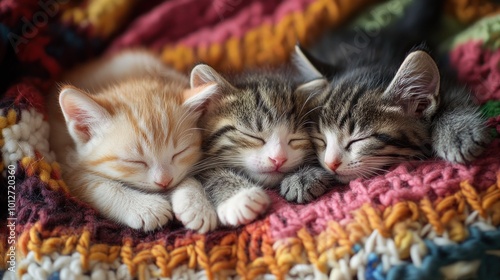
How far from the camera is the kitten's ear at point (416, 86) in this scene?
1125mm

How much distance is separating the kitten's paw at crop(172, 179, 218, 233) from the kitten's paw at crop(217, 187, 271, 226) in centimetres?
3

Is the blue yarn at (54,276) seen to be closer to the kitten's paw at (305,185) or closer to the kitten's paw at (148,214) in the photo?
the kitten's paw at (148,214)

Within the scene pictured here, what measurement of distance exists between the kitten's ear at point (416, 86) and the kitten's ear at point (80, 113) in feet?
2.48

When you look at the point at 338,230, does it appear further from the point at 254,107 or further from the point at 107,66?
the point at 107,66

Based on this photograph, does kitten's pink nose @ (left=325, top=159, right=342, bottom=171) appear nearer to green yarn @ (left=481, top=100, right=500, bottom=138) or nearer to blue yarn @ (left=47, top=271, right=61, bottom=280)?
green yarn @ (left=481, top=100, right=500, bottom=138)

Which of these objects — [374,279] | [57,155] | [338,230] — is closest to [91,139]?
[57,155]

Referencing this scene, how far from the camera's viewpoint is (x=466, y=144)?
3.41 feet

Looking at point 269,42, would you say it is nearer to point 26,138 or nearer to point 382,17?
point 382,17

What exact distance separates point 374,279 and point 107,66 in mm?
1098

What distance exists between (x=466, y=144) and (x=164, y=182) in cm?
73

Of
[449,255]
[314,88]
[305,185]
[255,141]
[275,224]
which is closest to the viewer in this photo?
[449,255]

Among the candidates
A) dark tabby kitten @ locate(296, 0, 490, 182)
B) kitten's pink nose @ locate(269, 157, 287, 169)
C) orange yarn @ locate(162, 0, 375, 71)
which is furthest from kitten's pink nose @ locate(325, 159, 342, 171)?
orange yarn @ locate(162, 0, 375, 71)

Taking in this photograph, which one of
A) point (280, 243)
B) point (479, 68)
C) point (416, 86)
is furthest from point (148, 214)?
point (479, 68)

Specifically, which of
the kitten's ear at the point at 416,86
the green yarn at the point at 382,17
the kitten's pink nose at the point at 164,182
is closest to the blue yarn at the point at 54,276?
the kitten's pink nose at the point at 164,182
